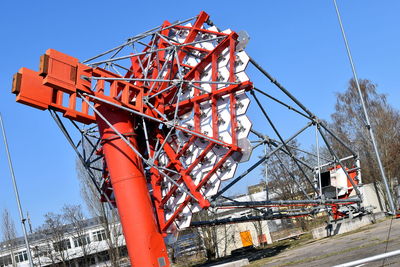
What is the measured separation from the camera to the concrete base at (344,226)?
1074 inches

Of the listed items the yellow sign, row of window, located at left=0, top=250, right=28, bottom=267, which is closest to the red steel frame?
the yellow sign

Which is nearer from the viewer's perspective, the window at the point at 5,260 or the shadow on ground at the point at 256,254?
the shadow on ground at the point at 256,254

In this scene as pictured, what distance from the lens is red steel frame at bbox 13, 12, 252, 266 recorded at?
54.4ft

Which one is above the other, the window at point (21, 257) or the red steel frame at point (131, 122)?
the red steel frame at point (131, 122)

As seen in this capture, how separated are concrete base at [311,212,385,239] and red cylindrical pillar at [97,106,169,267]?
13.4 meters

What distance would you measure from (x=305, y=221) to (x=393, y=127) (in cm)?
1512

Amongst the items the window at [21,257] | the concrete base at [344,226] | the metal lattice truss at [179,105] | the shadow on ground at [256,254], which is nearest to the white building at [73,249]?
the window at [21,257]

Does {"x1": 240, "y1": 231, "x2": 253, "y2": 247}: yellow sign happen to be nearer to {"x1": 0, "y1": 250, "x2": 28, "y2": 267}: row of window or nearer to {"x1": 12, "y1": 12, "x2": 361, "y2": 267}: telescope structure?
{"x1": 12, "y1": 12, "x2": 361, "y2": 267}: telescope structure

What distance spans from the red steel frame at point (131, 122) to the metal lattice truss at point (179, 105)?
4 cm

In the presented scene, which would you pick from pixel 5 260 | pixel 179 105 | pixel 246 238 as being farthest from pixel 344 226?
pixel 5 260

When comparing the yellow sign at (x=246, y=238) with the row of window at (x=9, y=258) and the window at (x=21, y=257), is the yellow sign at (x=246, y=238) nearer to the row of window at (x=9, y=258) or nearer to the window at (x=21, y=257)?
the row of window at (x=9, y=258)

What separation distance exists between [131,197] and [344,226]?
1510 cm

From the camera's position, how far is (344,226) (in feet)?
89.8

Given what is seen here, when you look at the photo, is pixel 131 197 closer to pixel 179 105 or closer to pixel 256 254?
pixel 179 105
